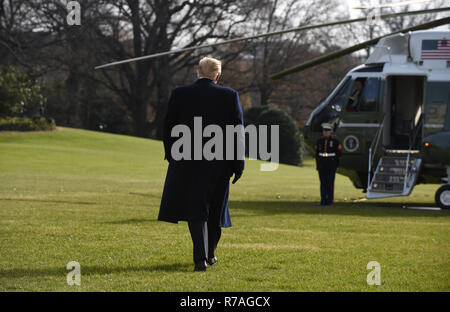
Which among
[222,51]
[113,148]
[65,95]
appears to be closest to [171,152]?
[113,148]

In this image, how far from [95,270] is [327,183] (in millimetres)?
10211

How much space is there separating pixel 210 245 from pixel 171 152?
103 centimetres

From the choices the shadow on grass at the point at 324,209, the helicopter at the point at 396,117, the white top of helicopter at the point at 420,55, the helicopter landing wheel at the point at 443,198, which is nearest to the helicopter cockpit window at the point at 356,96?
the helicopter at the point at 396,117

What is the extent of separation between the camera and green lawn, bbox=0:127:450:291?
6.86 meters

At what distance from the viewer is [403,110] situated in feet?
61.4

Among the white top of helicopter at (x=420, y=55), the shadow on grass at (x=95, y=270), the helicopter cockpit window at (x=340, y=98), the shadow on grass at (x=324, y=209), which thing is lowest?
the shadow on grass at (x=324, y=209)

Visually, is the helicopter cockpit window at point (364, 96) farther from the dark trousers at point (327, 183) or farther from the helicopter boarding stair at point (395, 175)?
the dark trousers at point (327, 183)

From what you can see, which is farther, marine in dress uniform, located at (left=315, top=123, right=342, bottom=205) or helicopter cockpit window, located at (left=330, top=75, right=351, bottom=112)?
helicopter cockpit window, located at (left=330, top=75, right=351, bottom=112)

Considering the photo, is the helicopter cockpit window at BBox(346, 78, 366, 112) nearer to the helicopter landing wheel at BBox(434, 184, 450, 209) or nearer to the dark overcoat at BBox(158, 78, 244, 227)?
the helicopter landing wheel at BBox(434, 184, 450, 209)

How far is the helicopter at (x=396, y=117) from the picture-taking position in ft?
56.2

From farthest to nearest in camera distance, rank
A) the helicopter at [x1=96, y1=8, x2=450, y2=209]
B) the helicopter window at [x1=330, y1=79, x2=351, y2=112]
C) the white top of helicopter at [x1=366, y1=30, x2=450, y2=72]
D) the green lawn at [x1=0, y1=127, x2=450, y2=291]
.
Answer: the helicopter window at [x1=330, y1=79, x2=351, y2=112] < the white top of helicopter at [x1=366, y1=30, x2=450, y2=72] < the helicopter at [x1=96, y1=8, x2=450, y2=209] < the green lawn at [x1=0, y1=127, x2=450, y2=291]

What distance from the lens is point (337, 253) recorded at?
8.91 m

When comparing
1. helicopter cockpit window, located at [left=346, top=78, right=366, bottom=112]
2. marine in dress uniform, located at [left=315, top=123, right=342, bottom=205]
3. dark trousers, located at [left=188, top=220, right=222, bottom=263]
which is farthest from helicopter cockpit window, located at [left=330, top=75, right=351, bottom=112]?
dark trousers, located at [left=188, top=220, right=222, bottom=263]

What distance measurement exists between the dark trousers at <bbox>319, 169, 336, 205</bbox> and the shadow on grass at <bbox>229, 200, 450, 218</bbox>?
0.22m
